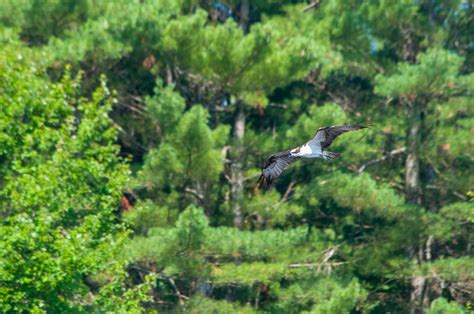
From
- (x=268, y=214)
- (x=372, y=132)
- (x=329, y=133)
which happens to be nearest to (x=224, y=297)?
(x=268, y=214)

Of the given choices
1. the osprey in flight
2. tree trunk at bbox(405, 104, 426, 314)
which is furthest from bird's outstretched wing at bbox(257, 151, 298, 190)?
tree trunk at bbox(405, 104, 426, 314)

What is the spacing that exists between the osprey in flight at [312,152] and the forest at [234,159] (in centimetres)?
365

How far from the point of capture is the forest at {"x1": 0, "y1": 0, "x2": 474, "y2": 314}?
17.7 meters

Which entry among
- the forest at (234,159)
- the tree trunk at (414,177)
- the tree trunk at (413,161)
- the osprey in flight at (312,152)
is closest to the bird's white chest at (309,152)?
the osprey in flight at (312,152)

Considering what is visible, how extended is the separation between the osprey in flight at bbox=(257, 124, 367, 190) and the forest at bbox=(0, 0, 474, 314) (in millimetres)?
3654

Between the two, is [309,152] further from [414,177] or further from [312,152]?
[414,177]

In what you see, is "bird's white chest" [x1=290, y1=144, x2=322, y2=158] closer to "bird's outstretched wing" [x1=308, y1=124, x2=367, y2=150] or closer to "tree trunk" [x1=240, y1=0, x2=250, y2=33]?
"bird's outstretched wing" [x1=308, y1=124, x2=367, y2=150]

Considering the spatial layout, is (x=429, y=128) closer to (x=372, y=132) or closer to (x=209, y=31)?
(x=372, y=132)

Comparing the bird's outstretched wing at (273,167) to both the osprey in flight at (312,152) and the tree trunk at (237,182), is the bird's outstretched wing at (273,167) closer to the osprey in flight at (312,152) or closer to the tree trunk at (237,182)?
the osprey in flight at (312,152)

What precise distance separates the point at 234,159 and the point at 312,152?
350 inches

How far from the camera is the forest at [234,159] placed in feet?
58.2

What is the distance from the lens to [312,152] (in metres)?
13.3

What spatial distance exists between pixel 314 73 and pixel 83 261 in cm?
911

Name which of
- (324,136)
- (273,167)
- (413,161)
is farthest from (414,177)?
(324,136)
